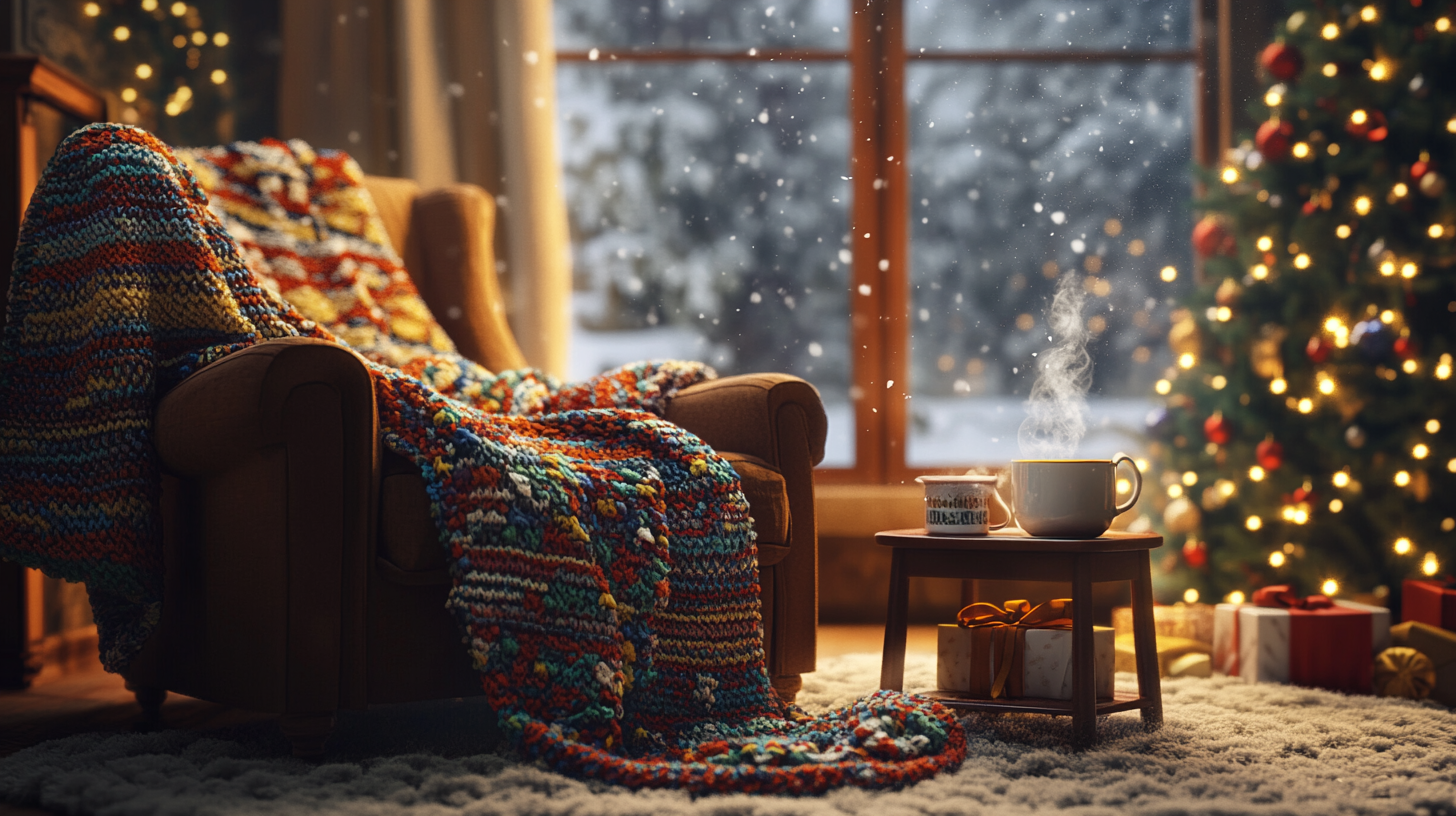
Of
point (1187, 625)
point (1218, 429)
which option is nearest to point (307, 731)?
point (1187, 625)

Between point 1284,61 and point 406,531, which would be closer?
point 406,531

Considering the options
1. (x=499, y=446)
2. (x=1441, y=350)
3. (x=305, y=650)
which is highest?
(x=1441, y=350)

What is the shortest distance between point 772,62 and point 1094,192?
97cm

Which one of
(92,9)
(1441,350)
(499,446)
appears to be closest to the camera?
(499,446)

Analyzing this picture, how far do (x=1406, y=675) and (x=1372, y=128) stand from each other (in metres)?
1.36

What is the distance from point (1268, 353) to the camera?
2.61m

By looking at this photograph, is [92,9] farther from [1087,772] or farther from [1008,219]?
[1087,772]

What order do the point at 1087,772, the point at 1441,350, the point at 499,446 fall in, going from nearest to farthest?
1. the point at 1087,772
2. the point at 499,446
3. the point at 1441,350

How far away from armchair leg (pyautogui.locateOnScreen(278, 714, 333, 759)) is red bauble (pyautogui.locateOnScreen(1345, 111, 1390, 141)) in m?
2.53

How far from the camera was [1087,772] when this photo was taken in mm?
1262

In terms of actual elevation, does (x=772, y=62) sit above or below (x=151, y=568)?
above

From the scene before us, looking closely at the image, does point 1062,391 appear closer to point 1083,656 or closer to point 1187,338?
point 1187,338

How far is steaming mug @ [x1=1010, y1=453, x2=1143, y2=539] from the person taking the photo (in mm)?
1450

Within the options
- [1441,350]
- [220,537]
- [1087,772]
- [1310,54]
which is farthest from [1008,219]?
[220,537]
